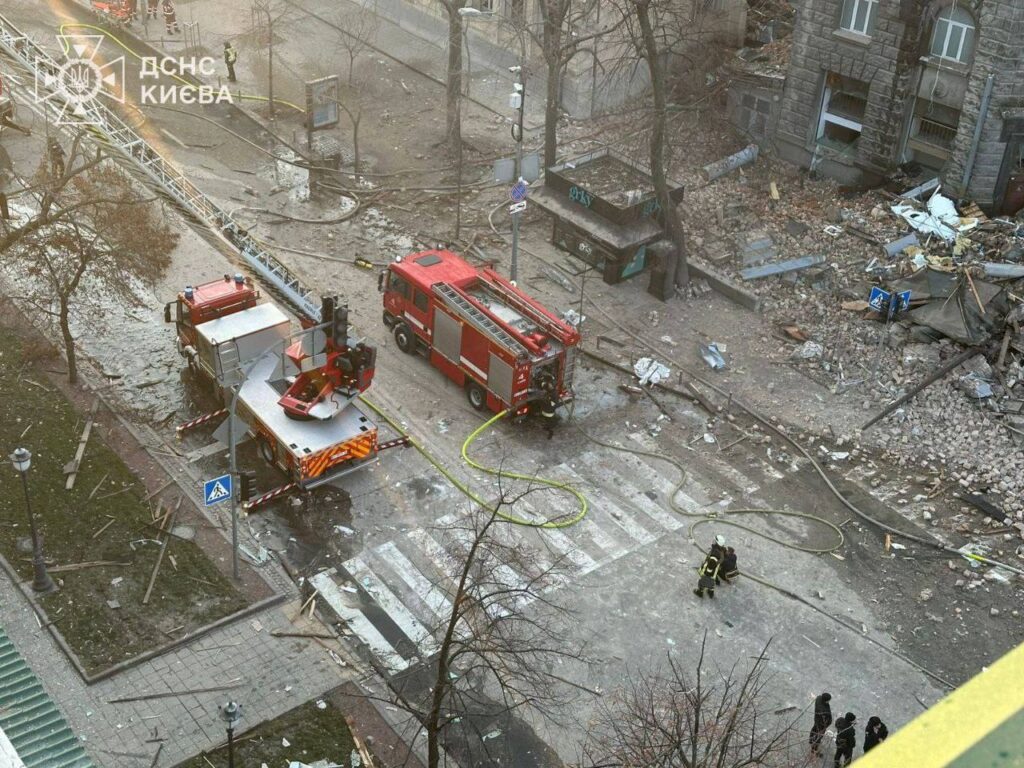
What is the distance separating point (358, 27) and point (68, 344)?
76.9 ft

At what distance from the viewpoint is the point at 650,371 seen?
29.2m

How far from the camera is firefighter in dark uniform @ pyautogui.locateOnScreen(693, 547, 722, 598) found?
2298 cm

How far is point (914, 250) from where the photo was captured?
32.3 metres

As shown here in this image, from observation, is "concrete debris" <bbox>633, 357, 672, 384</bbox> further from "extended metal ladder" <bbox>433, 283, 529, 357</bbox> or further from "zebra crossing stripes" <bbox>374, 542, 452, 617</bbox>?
"zebra crossing stripes" <bbox>374, 542, 452, 617</bbox>

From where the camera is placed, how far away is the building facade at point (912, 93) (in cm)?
3166

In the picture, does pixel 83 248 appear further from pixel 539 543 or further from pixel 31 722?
pixel 539 543

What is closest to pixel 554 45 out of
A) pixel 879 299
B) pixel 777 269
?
pixel 777 269

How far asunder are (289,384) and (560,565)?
7.21 metres

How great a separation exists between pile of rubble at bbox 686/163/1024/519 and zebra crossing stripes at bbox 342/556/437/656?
11.5m

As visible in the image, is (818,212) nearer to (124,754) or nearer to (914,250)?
(914,250)

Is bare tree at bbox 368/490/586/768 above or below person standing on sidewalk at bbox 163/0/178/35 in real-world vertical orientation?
below

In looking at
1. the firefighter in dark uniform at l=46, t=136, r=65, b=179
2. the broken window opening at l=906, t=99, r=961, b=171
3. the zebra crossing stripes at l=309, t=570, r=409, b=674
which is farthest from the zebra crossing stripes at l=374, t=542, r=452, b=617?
the broken window opening at l=906, t=99, r=961, b=171

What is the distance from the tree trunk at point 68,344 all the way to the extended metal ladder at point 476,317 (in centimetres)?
815

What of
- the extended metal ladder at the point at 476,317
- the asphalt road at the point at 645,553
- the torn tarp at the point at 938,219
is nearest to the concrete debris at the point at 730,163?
the torn tarp at the point at 938,219
